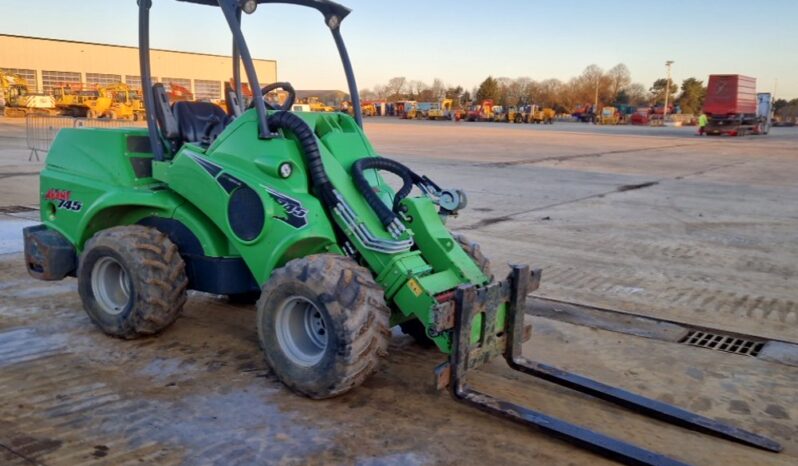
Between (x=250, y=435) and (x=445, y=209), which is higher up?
(x=445, y=209)

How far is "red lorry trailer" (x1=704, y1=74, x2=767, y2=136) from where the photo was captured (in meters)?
41.5

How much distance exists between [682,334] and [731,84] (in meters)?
40.9

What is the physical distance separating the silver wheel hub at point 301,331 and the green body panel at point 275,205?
0.32 meters

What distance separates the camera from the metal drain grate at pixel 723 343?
5410 mm

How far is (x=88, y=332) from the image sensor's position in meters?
5.34

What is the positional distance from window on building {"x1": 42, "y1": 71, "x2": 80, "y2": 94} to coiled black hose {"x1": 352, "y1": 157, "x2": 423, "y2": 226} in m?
69.9

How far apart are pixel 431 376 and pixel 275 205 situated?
1549 millimetres

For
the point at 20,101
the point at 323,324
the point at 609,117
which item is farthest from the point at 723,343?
the point at 609,117

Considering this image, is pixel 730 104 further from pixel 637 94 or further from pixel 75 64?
pixel 637 94

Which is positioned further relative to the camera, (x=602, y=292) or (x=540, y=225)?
(x=540, y=225)

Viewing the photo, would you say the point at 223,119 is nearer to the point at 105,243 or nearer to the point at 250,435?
the point at 105,243

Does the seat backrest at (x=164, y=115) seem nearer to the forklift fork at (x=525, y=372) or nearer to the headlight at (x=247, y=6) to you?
the headlight at (x=247, y=6)

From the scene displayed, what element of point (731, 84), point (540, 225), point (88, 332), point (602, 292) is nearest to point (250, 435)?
point (88, 332)

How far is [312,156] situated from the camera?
14.5 feet
